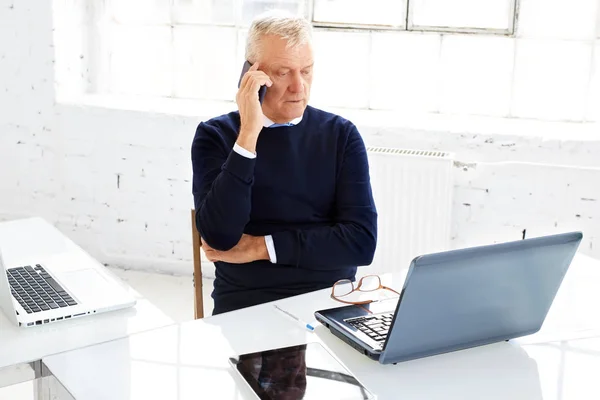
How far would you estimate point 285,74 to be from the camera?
7.35ft

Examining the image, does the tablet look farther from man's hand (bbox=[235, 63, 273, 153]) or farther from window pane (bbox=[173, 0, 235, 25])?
window pane (bbox=[173, 0, 235, 25])

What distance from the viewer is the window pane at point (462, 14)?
11.6ft

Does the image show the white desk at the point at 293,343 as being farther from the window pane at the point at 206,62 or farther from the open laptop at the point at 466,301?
the window pane at the point at 206,62

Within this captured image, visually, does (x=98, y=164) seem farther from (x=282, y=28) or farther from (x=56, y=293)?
(x=56, y=293)

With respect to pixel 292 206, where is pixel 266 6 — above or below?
above

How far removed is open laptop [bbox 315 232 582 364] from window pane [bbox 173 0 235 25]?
251cm

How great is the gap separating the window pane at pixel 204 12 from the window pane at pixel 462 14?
896 mm

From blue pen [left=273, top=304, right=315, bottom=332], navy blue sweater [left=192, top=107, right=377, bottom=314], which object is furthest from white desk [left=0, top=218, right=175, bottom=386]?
navy blue sweater [left=192, top=107, right=377, bottom=314]

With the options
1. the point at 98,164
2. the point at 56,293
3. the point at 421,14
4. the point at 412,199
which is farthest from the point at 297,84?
the point at 98,164

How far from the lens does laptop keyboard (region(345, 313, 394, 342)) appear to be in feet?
5.41

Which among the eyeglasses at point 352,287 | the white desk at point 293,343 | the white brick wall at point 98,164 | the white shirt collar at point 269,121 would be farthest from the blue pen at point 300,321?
the white brick wall at point 98,164

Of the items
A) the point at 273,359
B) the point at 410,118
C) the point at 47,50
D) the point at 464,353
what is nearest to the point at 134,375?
the point at 273,359

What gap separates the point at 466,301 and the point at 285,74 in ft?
3.11

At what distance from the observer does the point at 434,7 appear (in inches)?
142
